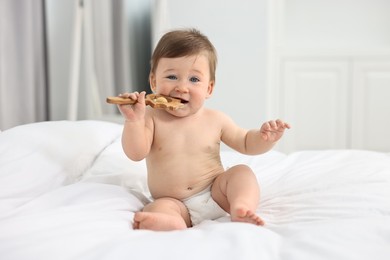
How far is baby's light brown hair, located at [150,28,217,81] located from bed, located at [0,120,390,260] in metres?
0.33

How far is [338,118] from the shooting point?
11.2ft

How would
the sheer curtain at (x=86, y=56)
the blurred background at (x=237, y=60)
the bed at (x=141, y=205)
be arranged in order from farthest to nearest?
the sheer curtain at (x=86, y=56) → the blurred background at (x=237, y=60) → the bed at (x=141, y=205)

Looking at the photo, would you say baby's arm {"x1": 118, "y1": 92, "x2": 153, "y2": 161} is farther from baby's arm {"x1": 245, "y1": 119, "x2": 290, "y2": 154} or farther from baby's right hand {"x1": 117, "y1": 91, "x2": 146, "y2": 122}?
baby's arm {"x1": 245, "y1": 119, "x2": 290, "y2": 154}

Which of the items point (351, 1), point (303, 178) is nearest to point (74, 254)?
point (303, 178)

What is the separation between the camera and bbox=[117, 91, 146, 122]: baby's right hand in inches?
43.2

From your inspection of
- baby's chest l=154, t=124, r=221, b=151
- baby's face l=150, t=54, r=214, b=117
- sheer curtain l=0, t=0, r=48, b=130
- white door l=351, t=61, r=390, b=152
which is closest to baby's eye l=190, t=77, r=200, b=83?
baby's face l=150, t=54, r=214, b=117

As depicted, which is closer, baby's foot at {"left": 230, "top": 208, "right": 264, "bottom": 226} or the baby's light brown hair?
baby's foot at {"left": 230, "top": 208, "right": 264, "bottom": 226}

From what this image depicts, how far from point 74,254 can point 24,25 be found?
5.34 ft

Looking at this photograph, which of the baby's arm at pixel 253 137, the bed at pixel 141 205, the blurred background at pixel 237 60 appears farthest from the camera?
the blurred background at pixel 237 60

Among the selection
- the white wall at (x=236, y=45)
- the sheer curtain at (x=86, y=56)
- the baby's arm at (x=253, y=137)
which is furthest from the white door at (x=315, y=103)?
the baby's arm at (x=253, y=137)

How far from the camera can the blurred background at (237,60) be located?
7.50 ft

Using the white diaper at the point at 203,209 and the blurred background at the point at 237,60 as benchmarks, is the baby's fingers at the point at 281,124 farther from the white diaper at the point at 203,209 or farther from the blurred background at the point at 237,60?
the blurred background at the point at 237,60

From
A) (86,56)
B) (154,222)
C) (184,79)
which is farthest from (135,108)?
(86,56)

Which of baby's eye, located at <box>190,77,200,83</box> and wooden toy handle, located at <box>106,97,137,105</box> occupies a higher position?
baby's eye, located at <box>190,77,200,83</box>
